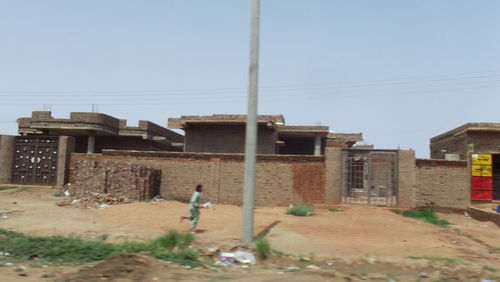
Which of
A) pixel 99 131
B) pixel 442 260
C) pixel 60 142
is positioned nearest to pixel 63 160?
pixel 60 142

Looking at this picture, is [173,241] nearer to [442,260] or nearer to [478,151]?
[442,260]

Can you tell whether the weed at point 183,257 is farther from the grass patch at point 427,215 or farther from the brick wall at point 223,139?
the brick wall at point 223,139

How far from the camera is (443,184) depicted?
15.9 meters

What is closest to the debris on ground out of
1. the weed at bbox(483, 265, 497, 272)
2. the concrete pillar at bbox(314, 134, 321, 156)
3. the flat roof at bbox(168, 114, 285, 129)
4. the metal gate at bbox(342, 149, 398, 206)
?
the flat roof at bbox(168, 114, 285, 129)

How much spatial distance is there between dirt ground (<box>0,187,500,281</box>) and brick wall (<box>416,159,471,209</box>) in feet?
2.38

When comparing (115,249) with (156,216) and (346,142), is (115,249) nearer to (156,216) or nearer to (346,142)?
(156,216)

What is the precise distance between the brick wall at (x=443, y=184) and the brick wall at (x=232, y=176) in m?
4.13

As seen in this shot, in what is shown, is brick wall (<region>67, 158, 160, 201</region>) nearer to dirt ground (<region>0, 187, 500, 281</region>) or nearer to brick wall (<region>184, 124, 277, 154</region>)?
dirt ground (<region>0, 187, 500, 281</region>)

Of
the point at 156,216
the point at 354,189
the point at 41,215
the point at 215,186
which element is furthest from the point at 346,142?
the point at 41,215

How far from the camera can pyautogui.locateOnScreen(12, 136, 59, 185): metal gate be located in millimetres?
18750

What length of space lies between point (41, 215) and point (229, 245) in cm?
750

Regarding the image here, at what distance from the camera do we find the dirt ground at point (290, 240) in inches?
230

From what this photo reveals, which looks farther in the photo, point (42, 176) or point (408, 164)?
point (42, 176)

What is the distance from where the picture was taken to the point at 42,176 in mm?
18734
